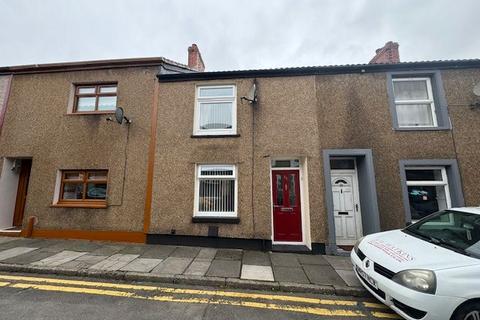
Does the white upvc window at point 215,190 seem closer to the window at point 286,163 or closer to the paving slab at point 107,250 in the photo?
the window at point 286,163

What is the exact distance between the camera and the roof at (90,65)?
7063 mm

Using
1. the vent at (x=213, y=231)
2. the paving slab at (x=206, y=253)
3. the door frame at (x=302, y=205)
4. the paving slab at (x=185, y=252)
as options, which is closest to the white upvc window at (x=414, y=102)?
the door frame at (x=302, y=205)

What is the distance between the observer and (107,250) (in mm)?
5469

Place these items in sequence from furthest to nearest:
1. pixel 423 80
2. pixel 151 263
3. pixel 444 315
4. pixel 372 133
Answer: pixel 423 80, pixel 372 133, pixel 151 263, pixel 444 315

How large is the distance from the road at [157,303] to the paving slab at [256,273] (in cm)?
36

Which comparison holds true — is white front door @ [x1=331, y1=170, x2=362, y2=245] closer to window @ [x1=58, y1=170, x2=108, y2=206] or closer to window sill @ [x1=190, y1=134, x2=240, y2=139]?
window sill @ [x1=190, y1=134, x2=240, y2=139]

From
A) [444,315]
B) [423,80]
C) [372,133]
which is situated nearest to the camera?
[444,315]

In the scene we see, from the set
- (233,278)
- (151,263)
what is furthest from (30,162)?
(233,278)

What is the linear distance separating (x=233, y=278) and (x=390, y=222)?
461 centimetres

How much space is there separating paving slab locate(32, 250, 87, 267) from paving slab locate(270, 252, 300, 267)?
4821 millimetres

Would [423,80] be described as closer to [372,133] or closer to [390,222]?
[372,133]

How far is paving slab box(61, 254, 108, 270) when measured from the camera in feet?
14.4

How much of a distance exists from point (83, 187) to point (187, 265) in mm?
4794

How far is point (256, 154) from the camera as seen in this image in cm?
623
